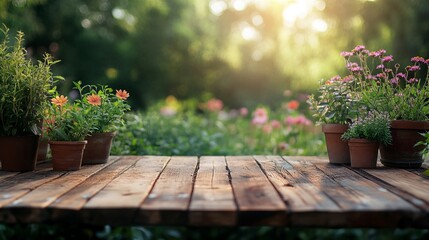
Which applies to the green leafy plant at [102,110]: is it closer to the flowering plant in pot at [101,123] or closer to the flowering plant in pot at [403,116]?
the flowering plant in pot at [101,123]

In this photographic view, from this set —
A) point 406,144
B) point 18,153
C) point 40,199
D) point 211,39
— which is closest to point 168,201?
point 40,199

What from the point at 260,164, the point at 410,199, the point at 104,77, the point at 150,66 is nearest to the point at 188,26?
the point at 150,66

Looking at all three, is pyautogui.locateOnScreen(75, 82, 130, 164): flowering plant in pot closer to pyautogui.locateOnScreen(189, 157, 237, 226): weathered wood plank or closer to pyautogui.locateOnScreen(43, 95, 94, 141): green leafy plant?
pyautogui.locateOnScreen(43, 95, 94, 141): green leafy plant

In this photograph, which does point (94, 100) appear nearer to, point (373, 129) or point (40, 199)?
point (40, 199)

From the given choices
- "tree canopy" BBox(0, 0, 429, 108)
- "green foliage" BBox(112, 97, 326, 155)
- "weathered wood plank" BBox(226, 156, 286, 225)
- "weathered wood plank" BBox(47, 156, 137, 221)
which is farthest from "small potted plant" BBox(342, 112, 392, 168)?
"tree canopy" BBox(0, 0, 429, 108)

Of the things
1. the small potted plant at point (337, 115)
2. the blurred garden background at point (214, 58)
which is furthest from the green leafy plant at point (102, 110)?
the small potted plant at point (337, 115)

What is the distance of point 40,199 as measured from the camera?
1941 mm

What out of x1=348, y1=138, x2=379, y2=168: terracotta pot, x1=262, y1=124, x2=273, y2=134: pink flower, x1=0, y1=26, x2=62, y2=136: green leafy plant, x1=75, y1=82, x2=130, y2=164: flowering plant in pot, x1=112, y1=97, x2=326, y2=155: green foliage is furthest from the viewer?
x1=262, y1=124, x2=273, y2=134: pink flower

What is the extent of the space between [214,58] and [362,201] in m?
13.2

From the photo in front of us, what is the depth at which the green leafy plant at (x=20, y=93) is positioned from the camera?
8.60 ft

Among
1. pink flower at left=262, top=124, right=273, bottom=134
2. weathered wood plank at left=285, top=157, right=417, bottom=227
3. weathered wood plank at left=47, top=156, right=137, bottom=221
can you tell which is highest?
pink flower at left=262, top=124, right=273, bottom=134

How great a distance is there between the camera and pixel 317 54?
6.61 m

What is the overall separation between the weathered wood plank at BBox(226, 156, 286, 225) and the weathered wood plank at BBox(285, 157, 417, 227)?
21cm

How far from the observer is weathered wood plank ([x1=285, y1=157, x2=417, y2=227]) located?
1.77 metres
